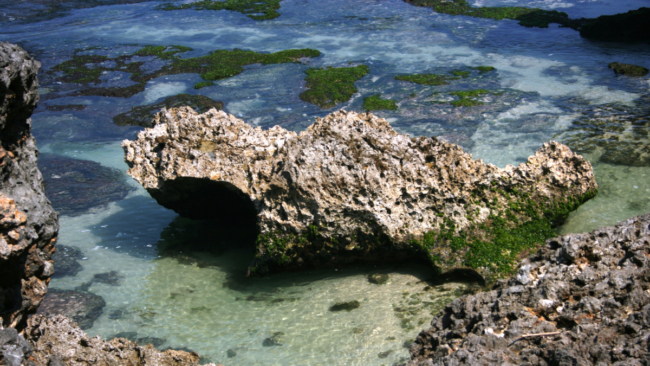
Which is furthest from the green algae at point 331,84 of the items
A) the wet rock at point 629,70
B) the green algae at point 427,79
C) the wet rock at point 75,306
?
the wet rock at point 75,306

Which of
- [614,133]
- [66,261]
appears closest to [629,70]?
[614,133]

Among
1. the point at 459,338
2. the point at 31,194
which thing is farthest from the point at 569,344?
the point at 31,194

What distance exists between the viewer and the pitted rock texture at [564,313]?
387 cm

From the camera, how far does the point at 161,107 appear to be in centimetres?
1644

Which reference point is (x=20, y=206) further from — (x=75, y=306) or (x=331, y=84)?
(x=331, y=84)

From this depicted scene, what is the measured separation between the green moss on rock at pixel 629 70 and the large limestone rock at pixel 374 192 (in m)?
11.2

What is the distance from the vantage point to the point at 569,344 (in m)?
3.95

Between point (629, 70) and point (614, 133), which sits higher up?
point (629, 70)

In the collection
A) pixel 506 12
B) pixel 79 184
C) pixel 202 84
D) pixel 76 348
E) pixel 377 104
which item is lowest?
pixel 79 184

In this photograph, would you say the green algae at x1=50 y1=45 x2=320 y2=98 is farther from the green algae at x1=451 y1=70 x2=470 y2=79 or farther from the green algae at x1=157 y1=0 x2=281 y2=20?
the green algae at x1=157 y1=0 x2=281 y2=20

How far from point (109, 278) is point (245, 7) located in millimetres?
23215

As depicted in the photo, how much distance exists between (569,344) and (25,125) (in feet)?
18.8

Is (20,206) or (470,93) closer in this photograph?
(20,206)

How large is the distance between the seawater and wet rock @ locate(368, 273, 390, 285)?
120 millimetres
